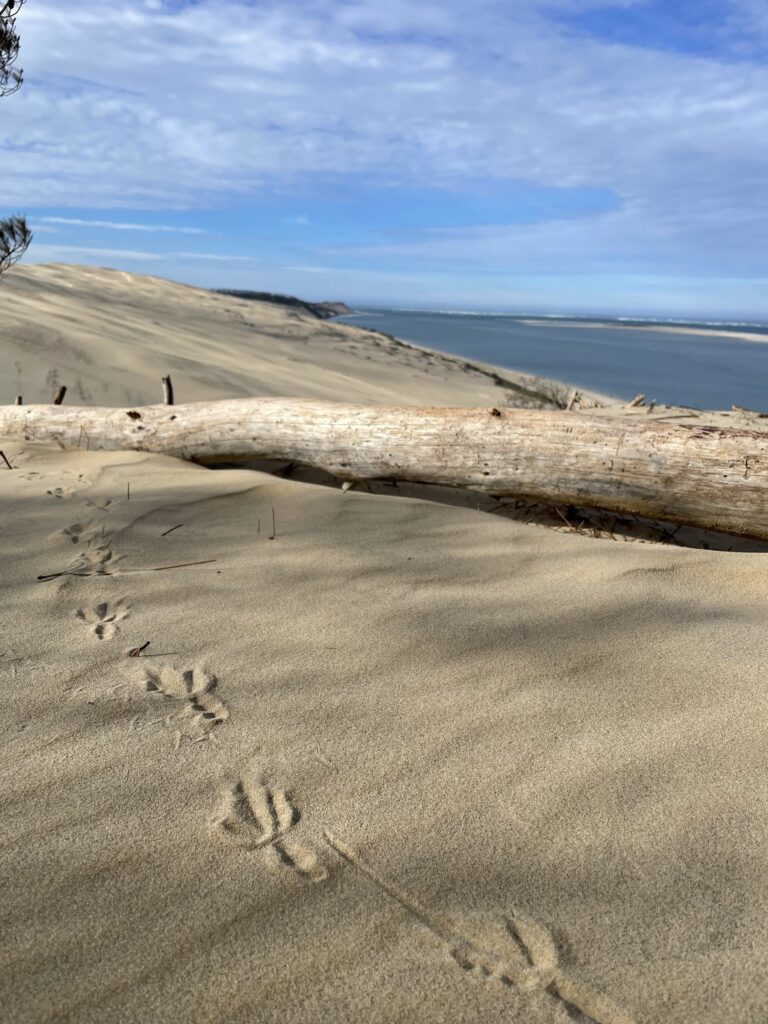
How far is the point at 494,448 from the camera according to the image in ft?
12.3

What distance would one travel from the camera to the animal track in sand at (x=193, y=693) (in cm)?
191

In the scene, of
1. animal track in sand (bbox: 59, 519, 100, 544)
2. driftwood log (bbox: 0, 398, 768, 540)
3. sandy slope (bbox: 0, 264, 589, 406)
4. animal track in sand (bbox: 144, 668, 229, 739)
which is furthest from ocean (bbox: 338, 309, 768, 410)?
animal track in sand (bbox: 144, 668, 229, 739)

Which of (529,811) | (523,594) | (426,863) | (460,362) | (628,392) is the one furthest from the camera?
(460,362)

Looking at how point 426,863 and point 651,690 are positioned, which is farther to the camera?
point 651,690

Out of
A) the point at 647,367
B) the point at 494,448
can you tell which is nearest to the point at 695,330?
the point at 647,367

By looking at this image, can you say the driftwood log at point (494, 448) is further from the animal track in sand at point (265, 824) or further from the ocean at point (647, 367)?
the ocean at point (647, 367)

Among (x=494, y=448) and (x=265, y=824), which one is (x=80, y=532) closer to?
(x=494, y=448)

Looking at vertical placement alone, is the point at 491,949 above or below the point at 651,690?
below

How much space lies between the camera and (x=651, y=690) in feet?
6.80

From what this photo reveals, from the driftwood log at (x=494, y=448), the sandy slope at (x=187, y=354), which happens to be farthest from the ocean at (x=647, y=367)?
the driftwood log at (x=494, y=448)

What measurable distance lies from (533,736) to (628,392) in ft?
53.6

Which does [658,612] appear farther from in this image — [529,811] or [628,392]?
[628,392]

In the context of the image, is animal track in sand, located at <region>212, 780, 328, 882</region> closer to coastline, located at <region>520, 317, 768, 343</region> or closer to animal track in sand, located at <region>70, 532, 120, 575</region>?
animal track in sand, located at <region>70, 532, 120, 575</region>

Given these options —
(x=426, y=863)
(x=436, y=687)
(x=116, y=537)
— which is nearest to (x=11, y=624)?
(x=116, y=537)
